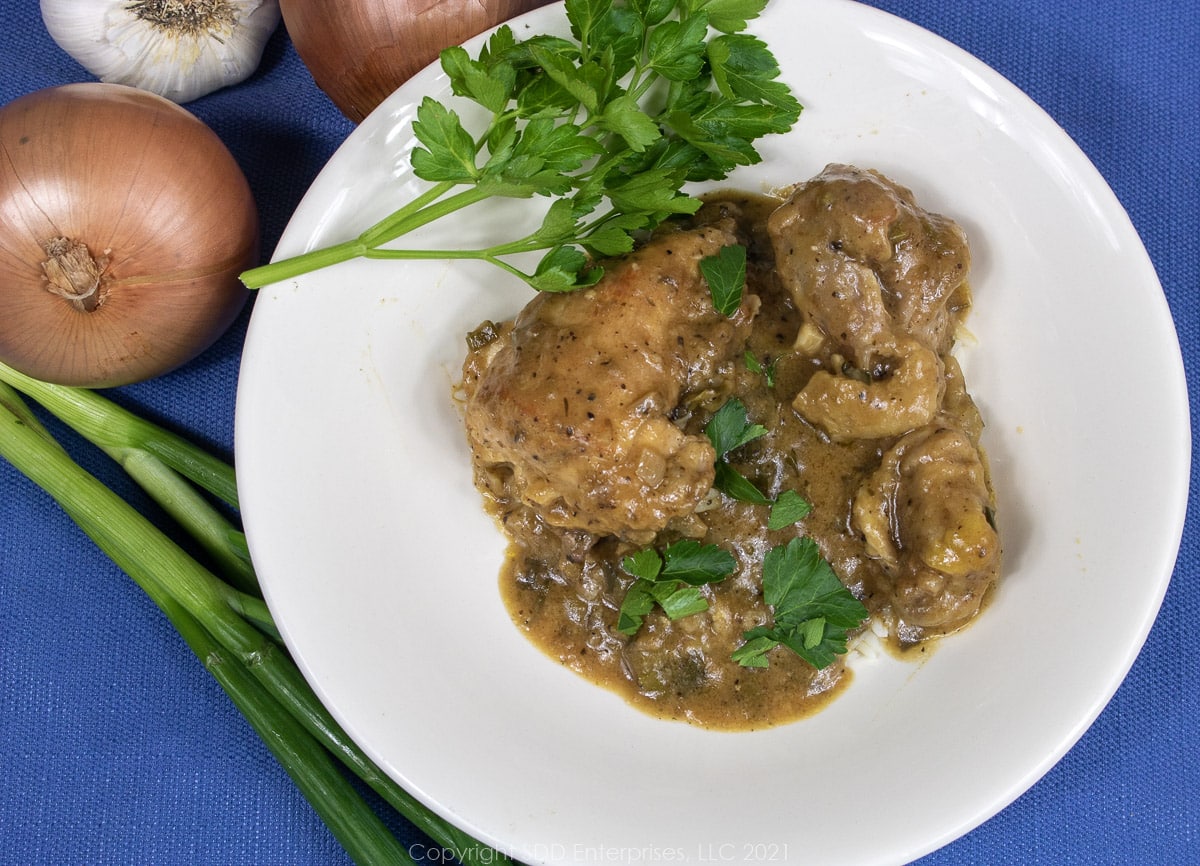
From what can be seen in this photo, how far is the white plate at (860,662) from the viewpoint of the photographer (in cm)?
304

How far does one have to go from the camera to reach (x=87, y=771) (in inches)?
142

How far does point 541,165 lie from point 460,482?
1.23 meters

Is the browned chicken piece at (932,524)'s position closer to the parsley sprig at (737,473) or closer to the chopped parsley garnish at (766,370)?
the parsley sprig at (737,473)

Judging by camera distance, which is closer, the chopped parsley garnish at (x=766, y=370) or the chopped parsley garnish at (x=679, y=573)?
the chopped parsley garnish at (x=679, y=573)

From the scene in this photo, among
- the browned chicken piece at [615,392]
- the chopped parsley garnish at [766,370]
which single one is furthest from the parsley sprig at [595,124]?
the chopped parsley garnish at [766,370]

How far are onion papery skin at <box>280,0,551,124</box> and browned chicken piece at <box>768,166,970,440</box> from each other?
1202 mm

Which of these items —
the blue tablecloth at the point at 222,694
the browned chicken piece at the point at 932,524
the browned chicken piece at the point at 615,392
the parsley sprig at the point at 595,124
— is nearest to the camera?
the parsley sprig at the point at 595,124

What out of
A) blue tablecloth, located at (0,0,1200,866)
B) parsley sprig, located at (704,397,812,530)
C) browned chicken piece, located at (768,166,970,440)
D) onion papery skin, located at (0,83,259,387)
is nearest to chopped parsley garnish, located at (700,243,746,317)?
browned chicken piece, located at (768,166,970,440)

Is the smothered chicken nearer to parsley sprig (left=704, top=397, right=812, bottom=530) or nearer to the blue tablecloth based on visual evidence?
parsley sprig (left=704, top=397, right=812, bottom=530)

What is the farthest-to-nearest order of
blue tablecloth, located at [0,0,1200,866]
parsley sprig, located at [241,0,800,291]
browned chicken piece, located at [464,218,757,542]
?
1. blue tablecloth, located at [0,0,1200,866]
2. browned chicken piece, located at [464,218,757,542]
3. parsley sprig, located at [241,0,800,291]

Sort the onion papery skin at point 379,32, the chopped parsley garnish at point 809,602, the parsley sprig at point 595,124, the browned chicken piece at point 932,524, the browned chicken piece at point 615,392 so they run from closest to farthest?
the parsley sprig at point 595,124 → the browned chicken piece at point 615,392 → the browned chicken piece at point 932,524 → the chopped parsley garnish at point 809,602 → the onion papery skin at point 379,32

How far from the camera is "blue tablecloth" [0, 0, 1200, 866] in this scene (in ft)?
11.8

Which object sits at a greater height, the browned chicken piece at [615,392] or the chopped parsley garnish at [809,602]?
the browned chicken piece at [615,392]

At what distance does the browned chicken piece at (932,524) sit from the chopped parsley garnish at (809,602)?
18 centimetres
